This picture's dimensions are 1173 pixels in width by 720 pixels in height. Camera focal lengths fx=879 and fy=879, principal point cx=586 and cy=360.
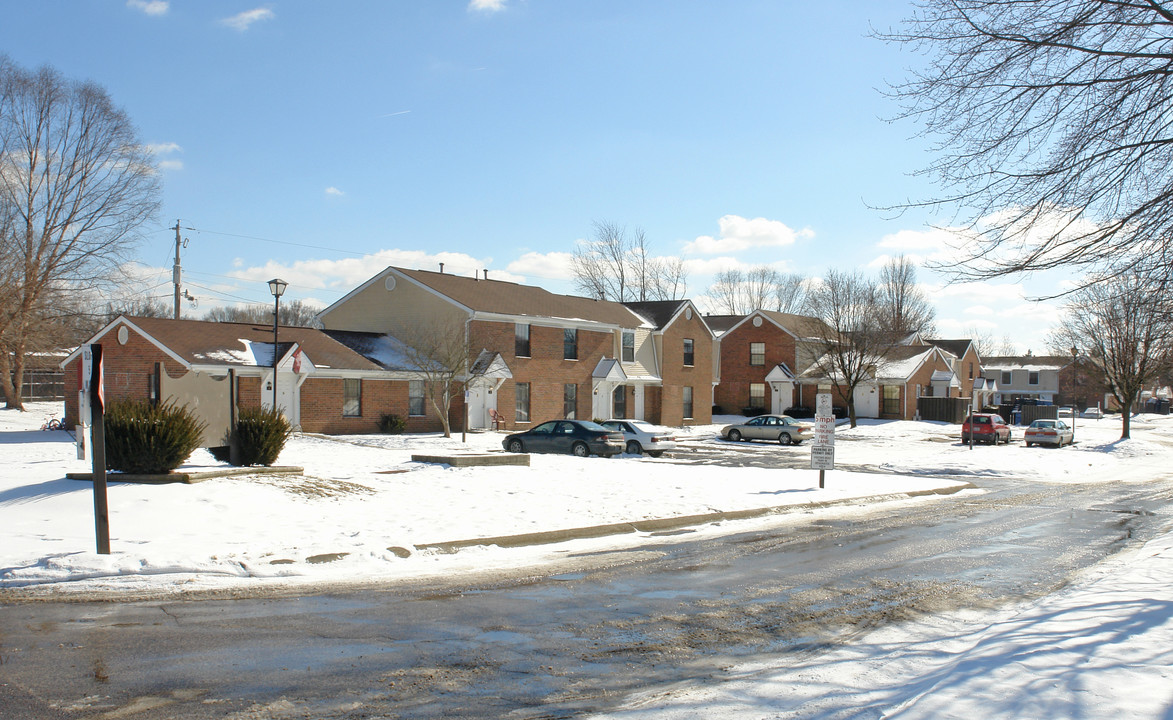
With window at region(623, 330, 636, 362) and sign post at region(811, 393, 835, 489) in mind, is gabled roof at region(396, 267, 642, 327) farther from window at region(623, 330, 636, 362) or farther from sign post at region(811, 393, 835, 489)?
sign post at region(811, 393, 835, 489)

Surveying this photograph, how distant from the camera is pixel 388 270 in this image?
41.0 m

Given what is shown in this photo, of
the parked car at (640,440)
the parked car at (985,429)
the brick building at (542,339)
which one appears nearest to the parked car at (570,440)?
the parked car at (640,440)

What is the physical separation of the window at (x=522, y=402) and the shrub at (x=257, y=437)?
24772mm

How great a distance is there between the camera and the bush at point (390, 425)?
35500 mm

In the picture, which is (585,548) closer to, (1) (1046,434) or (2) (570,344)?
(2) (570,344)

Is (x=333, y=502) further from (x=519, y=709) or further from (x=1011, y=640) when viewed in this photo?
(x=1011, y=640)

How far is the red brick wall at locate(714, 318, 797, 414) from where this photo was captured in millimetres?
60594

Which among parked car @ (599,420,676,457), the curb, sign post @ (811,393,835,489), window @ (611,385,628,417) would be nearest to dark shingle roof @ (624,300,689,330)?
window @ (611,385,628,417)

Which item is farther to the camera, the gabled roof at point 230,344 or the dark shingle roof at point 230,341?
the dark shingle roof at point 230,341

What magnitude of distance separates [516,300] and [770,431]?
1375 centimetres

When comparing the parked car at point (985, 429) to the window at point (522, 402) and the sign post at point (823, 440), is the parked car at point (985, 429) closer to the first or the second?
the window at point (522, 402)

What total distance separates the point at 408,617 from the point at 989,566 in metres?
7.47

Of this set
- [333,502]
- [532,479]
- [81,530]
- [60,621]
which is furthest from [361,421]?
[60,621]

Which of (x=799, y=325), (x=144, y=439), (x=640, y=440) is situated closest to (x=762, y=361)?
(x=799, y=325)
